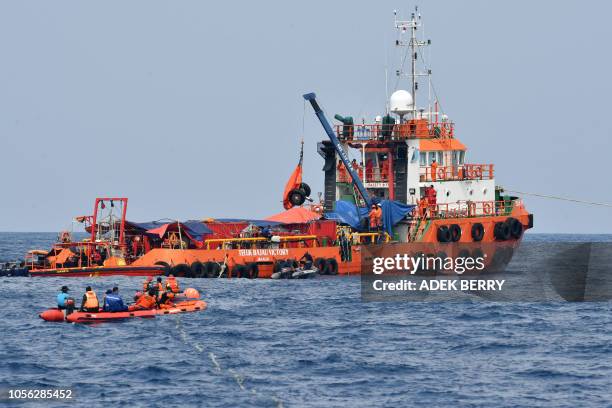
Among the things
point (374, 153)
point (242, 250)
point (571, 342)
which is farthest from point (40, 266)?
point (571, 342)

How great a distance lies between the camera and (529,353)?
34500 millimetres

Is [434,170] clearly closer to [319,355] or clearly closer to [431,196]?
[431,196]

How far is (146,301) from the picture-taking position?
1628 inches

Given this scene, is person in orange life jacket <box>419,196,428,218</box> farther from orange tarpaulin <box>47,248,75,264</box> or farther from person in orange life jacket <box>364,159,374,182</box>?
orange tarpaulin <box>47,248,75,264</box>

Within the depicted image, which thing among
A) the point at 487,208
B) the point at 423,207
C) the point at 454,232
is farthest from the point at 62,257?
the point at 487,208

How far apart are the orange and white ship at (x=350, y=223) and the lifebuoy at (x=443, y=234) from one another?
0.16 feet

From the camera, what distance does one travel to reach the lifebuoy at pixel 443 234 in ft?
191

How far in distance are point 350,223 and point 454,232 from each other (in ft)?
17.0

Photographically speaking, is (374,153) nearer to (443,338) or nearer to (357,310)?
(357,310)

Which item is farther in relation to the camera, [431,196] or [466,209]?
[466,209]

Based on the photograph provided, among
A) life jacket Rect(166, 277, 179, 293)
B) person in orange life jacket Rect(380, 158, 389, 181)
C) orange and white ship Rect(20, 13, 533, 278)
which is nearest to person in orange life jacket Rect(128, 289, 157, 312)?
life jacket Rect(166, 277, 179, 293)

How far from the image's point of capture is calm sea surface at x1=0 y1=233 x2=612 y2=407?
93.0 feet

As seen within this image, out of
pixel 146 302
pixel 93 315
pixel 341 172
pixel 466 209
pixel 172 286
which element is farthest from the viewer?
pixel 341 172

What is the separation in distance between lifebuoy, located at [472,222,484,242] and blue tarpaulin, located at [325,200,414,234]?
3.63 m
